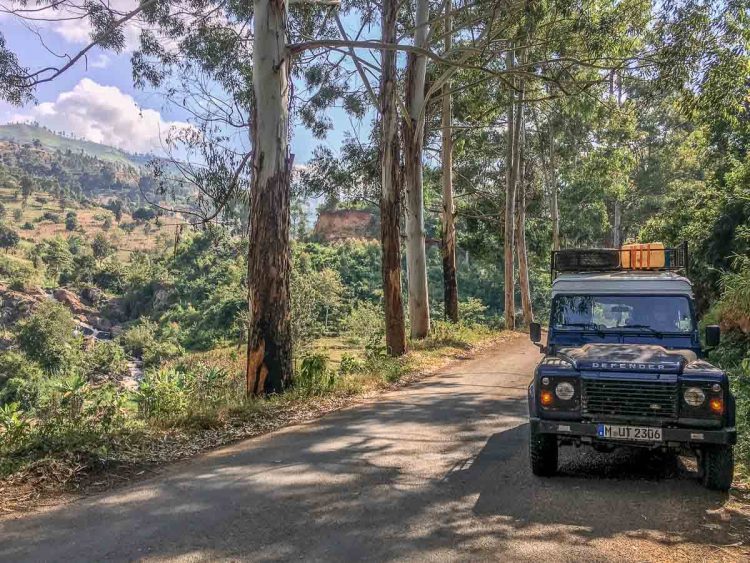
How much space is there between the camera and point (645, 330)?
6.32 metres

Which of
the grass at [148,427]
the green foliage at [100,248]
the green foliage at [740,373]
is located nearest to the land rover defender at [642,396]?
the green foliage at [740,373]

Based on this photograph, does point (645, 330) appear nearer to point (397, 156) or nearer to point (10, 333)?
A: point (397, 156)

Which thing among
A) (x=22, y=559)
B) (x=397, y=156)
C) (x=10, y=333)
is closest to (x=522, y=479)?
(x=22, y=559)

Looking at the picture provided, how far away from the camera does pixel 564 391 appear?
17.0 ft

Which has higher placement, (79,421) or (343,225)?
(343,225)

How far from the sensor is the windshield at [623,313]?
6.35 m

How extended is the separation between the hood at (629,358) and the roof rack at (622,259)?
234 cm

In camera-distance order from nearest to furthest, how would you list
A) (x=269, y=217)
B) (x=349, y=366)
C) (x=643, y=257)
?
(x=643, y=257), (x=269, y=217), (x=349, y=366)

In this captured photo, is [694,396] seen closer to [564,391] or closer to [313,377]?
[564,391]

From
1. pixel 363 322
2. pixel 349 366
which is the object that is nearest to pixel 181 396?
pixel 349 366

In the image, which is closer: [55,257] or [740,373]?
[740,373]

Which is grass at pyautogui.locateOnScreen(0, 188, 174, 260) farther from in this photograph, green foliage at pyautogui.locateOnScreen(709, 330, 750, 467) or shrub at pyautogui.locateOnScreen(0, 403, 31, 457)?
shrub at pyautogui.locateOnScreen(0, 403, 31, 457)

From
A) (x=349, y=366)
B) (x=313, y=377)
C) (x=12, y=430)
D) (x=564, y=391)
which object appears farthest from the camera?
(x=349, y=366)

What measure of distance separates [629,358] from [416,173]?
11.2 meters
